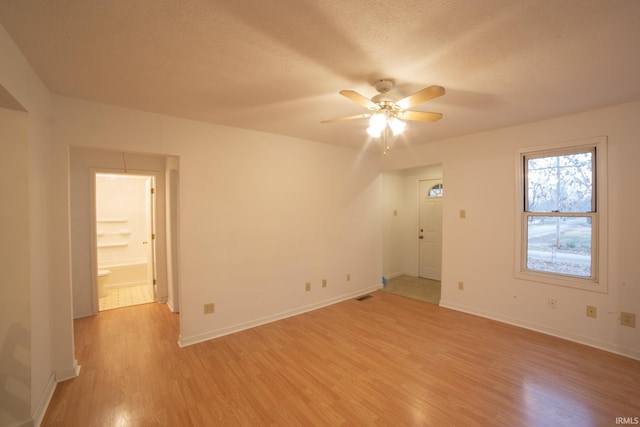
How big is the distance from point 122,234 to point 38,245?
4.37m

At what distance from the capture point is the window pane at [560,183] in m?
2.95

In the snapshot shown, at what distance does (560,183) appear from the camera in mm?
3129

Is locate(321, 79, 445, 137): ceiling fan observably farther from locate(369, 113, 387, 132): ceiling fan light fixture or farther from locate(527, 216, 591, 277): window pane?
locate(527, 216, 591, 277): window pane

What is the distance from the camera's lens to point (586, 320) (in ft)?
9.49

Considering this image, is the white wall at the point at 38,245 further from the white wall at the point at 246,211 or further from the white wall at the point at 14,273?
the white wall at the point at 246,211

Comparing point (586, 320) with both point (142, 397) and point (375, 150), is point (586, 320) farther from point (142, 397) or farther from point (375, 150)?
point (142, 397)

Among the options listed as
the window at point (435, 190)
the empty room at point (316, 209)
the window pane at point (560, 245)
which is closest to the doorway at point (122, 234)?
the empty room at point (316, 209)

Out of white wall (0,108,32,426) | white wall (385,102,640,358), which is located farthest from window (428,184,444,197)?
white wall (0,108,32,426)

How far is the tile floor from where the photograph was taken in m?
4.24

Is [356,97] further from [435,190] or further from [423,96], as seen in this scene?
[435,190]

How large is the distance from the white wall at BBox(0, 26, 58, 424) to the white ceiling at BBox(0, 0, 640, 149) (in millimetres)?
171

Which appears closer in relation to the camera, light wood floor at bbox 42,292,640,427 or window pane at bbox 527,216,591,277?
light wood floor at bbox 42,292,640,427

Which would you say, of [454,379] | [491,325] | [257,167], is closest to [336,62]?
[257,167]

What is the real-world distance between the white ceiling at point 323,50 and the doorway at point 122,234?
11.2 ft
